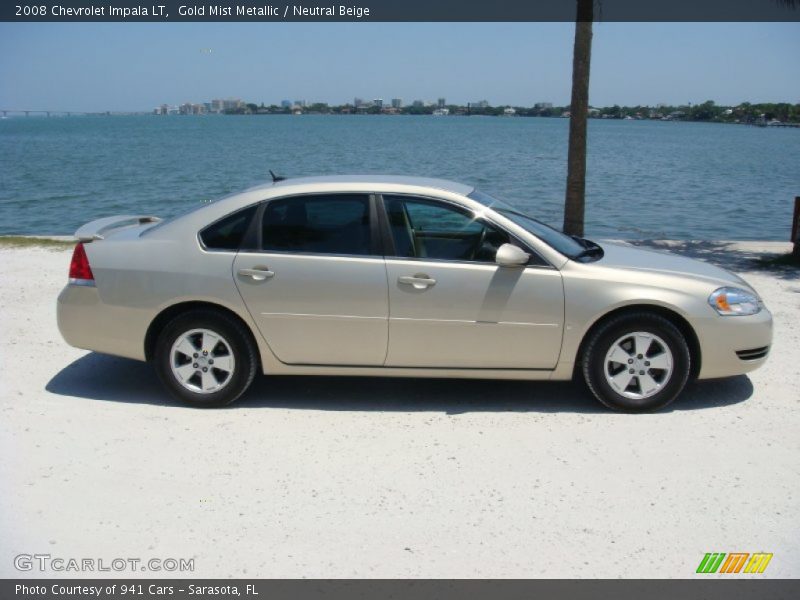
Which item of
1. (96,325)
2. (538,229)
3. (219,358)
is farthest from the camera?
(538,229)

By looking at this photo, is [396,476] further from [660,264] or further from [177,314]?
[660,264]

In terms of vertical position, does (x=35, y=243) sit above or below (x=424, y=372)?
below

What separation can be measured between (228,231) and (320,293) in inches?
31.7

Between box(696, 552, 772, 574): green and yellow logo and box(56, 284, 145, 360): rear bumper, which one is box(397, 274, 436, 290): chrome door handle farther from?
box(696, 552, 772, 574): green and yellow logo

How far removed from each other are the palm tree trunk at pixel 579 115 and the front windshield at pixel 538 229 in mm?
4860

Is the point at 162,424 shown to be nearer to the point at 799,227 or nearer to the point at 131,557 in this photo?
the point at 131,557

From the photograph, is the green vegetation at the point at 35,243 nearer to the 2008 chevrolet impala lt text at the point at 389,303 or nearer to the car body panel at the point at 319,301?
the 2008 chevrolet impala lt text at the point at 389,303

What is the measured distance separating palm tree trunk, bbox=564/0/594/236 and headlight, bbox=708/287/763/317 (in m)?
5.39

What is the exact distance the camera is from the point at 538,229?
618 centimetres

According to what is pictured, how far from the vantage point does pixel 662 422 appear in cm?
559
